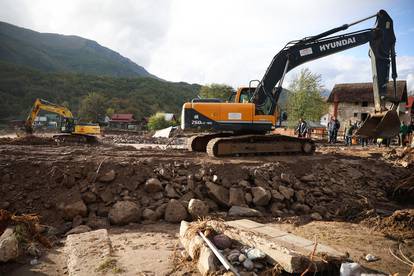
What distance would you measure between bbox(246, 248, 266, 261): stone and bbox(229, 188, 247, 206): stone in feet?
10.6

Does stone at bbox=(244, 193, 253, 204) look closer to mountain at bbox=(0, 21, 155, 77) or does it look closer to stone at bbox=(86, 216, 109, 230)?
stone at bbox=(86, 216, 109, 230)

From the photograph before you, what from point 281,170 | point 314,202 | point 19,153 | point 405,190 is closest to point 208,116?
point 281,170

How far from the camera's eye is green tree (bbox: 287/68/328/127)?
4153cm

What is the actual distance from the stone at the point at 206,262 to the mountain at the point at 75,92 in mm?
65624

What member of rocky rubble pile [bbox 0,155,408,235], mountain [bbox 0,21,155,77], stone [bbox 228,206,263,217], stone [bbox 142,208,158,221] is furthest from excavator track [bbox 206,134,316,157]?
mountain [bbox 0,21,155,77]

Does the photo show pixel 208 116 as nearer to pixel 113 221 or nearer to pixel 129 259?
pixel 113 221

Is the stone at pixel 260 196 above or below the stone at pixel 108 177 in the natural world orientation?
below

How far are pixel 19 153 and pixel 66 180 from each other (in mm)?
2641

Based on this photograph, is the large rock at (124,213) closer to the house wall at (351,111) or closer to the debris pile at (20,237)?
the debris pile at (20,237)

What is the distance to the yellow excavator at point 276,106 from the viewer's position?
31.8 feet

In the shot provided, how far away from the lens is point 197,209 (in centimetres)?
635

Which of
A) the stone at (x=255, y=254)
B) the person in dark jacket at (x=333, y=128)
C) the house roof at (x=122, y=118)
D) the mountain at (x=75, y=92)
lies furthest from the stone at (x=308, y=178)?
the mountain at (x=75, y=92)

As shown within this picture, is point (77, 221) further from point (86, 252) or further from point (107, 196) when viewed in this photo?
point (86, 252)

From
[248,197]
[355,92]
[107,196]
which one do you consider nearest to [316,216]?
[248,197]
